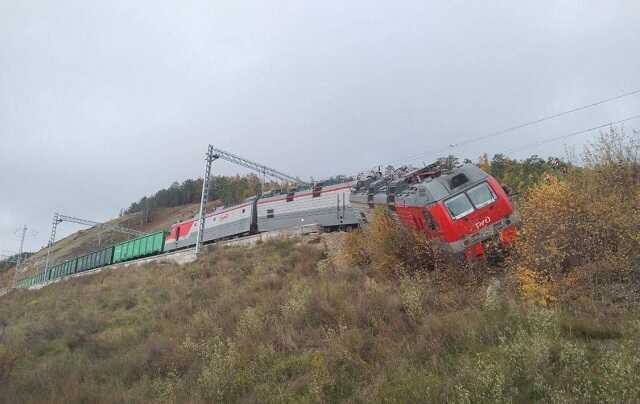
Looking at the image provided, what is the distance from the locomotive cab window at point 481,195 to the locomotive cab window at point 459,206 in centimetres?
21

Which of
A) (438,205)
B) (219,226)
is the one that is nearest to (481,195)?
(438,205)

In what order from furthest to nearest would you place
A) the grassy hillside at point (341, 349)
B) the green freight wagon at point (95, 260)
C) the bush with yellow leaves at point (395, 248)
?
the green freight wagon at point (95, 260) < the bush with yellow leaves at point (395, 248) < the grassy hillside at point (341, 349)

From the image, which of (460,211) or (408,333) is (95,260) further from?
(408,333)

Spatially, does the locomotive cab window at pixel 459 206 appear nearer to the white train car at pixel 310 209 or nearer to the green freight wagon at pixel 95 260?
the white train car at pixel 310 209

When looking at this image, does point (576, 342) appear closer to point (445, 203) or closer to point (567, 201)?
point (567, 201)

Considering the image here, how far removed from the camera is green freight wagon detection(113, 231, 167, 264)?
4191 centimetres

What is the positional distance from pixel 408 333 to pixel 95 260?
5006 centimetres

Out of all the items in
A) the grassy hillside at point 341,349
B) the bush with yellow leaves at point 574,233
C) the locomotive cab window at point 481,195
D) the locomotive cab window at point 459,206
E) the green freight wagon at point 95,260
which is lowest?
the grassy hillside at point 341,349

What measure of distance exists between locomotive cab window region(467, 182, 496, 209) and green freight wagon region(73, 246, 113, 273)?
1734 inches

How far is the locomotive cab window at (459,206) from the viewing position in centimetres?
1337

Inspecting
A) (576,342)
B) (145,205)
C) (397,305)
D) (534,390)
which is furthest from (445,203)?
(145,205)

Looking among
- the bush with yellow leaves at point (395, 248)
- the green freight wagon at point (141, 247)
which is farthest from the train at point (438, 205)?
the green freight wagon at point (141, 247)

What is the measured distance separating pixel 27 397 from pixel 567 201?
41.5ft

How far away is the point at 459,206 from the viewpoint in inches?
534
